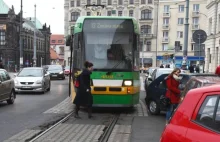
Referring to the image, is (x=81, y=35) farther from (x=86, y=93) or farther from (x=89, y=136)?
(x=89, y=136)

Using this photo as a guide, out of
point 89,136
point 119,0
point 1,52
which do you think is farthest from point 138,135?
point 119,0

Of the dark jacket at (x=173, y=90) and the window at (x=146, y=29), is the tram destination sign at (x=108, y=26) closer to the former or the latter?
the dark jacket at (x=173, y=90)

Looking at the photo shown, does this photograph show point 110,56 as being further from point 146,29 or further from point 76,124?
point 146,29

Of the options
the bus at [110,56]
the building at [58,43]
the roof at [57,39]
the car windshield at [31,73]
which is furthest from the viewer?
the roof at [57,39]

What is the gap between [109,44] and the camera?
1285 centimetres

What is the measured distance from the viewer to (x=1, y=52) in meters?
78.5

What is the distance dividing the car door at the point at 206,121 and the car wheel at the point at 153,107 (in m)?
9.17

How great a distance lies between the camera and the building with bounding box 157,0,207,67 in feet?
276

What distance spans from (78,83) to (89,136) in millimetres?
3277

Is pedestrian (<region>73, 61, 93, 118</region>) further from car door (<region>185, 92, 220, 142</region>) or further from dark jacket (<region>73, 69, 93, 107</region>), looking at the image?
car door (<region>185, 92, 220, 142</region>)

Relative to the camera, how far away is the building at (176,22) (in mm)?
84188

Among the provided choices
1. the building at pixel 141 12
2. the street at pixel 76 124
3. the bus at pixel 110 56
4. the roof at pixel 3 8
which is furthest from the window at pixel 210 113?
the building at pixel 141 12

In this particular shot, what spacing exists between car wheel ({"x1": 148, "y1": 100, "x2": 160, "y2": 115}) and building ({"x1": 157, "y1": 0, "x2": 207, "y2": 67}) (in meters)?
70.7

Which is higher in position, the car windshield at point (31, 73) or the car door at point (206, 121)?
the car door at point (206, 121)
